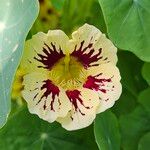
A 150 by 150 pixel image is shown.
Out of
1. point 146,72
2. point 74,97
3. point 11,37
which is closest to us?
point 11,37

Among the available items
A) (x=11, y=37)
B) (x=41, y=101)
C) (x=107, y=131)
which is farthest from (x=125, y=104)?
(x=11, y=37)

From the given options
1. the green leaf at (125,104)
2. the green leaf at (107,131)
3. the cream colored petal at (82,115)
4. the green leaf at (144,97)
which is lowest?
the green leaf at (125,104)

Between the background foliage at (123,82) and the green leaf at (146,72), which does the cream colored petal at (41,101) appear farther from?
the green leaf at (146,72)

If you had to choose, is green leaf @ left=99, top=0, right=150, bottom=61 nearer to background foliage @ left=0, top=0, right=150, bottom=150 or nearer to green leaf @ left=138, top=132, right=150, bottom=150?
background foliage @ left=0, top=0, right=150, bottom=150

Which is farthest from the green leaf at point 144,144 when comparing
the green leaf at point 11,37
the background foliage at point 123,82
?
the green leaf at point 11,37

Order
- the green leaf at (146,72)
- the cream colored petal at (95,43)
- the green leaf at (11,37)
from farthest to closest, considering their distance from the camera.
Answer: the green leaf at (146,72) < the cream colored petal at (95,43) < the green leaf at (11,37)

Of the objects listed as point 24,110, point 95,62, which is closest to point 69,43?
point 95,62

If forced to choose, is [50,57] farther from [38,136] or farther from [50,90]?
[38,136]

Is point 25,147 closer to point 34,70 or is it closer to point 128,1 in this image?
point 34,70
